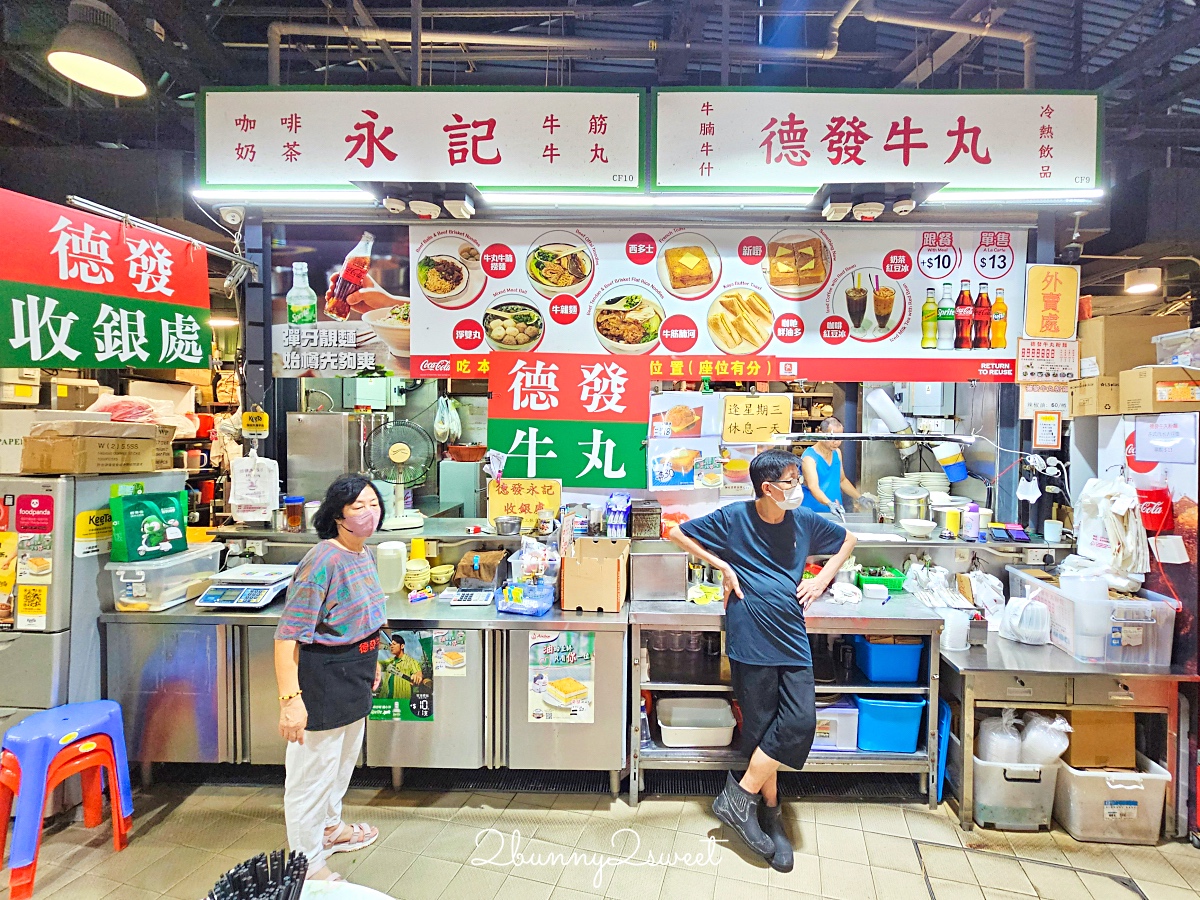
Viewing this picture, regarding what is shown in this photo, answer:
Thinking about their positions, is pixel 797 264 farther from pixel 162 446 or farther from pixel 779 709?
pixel 162 446

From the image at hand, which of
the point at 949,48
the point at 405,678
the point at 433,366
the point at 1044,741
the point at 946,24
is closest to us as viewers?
the point at 1044,741

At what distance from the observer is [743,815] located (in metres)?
2.88

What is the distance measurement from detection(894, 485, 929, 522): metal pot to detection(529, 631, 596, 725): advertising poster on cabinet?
2.20 m

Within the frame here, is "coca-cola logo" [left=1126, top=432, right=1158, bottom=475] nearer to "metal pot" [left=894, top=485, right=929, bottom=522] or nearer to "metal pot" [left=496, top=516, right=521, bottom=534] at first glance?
"metal pot" [left=894, top=485, right=929, bottom=522]

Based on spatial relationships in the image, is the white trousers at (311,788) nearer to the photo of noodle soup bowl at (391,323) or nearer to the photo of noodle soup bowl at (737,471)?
the photo of noodle soup bowl at (391,323)

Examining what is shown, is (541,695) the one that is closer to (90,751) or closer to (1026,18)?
(90,751)

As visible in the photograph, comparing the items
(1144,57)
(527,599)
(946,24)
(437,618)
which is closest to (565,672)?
(527,599)

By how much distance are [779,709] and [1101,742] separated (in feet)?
5.45

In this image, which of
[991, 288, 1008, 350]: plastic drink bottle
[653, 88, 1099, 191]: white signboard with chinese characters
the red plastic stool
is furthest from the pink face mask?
[991, 288, 1008, 350]: plastic drink bottle

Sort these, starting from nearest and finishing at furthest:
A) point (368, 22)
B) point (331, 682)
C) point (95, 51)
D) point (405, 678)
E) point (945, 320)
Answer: point (331, 682) < point (405, 678) < point (95, 51) < point (945, 320) < point (368, 22)

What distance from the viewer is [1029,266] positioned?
375 cm

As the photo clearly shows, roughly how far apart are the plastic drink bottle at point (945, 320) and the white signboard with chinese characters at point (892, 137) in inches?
26.0

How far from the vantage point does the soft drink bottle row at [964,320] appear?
12.2ft

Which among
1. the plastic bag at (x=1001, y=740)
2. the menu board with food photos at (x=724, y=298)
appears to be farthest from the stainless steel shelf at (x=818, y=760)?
the menu board with food photos at (x=724, y=298)
